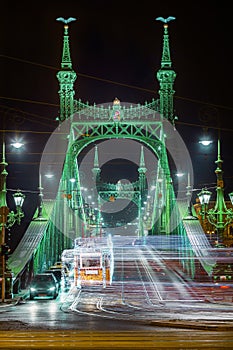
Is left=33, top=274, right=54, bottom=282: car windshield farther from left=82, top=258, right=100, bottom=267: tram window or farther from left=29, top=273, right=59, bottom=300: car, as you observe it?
left=82, top=258, right=100, bottom=267: tram window

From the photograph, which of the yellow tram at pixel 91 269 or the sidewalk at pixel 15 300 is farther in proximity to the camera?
the yellow tram at pixel 91 269

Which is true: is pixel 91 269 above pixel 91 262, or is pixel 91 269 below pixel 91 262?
below

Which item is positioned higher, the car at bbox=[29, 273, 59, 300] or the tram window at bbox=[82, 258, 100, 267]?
the tram window at bbox=[82, 258, 100, 267]

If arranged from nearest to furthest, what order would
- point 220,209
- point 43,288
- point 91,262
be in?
point 43,288 → point 220,209 → point 91,262

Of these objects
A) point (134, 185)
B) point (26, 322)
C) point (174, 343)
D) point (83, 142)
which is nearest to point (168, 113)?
point (83, 142)

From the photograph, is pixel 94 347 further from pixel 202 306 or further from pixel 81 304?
pixel 81 304

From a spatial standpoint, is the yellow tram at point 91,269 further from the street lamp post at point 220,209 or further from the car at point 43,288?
the street lamp post at point 220,209

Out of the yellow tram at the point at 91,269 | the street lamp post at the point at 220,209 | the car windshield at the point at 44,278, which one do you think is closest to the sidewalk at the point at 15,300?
the car windshield at the point at 44,278

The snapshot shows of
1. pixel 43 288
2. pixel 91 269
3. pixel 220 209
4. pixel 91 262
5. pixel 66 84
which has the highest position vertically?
pixel 66 84

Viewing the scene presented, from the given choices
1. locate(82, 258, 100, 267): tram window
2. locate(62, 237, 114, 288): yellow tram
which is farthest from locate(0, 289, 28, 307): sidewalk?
locate(82, 258, 100, 267): tram window

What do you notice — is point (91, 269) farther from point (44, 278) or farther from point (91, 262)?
point (44, 278)

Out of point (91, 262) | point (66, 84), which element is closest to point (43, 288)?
point (91, 262)
